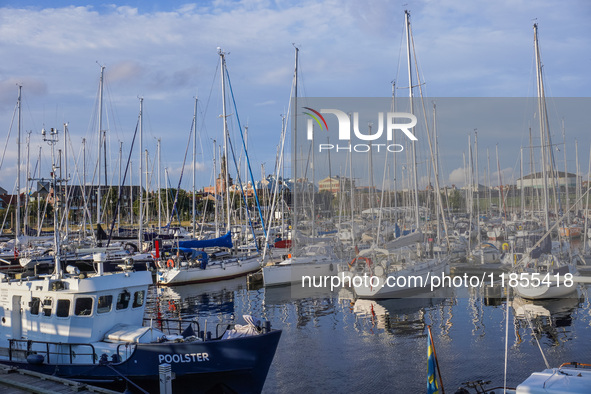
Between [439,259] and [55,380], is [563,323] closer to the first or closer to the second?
[439,259]

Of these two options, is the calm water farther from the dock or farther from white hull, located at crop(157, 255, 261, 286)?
the dock

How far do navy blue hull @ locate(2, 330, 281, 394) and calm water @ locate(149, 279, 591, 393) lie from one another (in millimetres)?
2769

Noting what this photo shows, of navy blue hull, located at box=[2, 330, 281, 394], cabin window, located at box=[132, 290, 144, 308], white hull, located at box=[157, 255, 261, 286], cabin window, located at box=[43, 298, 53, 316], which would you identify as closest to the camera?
navy blue hull, located at box=[2, 330, 281, 394]

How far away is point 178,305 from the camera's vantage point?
37094 mm

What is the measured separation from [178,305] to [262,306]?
234 inches

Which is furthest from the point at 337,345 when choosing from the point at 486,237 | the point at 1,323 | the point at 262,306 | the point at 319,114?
the point at 486,237

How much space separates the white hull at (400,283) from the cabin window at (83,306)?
20453mm

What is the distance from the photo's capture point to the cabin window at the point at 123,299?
739 inches

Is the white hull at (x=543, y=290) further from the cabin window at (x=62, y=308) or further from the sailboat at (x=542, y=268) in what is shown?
the cabin window at (x=62, y=308)

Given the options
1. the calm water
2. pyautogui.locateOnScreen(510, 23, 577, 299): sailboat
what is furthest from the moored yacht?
pyautogui.locateOnScreen(510, 23, 577, 299): sailboat

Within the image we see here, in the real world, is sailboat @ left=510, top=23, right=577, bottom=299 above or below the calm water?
above

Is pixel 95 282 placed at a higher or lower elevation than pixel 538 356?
higher

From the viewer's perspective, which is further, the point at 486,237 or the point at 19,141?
the point at 486,237

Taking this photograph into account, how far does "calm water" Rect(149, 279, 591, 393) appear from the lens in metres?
20.7
